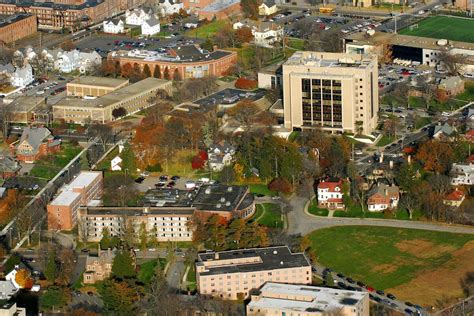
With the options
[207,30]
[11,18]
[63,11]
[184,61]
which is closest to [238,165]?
[184,61]

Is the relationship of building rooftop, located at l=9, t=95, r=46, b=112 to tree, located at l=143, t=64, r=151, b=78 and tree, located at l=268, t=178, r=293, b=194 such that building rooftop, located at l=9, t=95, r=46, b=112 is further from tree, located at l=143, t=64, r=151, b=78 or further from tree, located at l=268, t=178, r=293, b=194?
tree, located at l=268, t=178, r=293, b=194

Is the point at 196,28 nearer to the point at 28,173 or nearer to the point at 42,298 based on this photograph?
the point at 28,173

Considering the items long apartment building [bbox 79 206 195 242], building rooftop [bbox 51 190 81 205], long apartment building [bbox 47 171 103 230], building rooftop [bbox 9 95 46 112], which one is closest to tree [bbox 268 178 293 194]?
long apartment building [bbox 79 206 195 242]

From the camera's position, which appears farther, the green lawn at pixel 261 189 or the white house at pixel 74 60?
the white house at pixel 74 60

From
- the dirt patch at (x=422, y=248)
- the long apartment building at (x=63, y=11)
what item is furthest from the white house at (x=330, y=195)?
the long apartment building at (x=63, y=11)

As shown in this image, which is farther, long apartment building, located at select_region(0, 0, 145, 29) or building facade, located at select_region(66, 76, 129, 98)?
long apartment building, located at select_region(0, 0, 145, 29)

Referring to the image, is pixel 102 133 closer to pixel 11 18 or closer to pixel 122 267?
pixel 122 267

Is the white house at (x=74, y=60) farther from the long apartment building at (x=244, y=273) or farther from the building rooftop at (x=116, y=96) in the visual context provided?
the long apartment building at (x=244, y=273)
